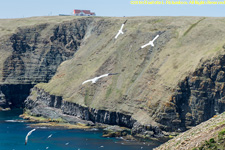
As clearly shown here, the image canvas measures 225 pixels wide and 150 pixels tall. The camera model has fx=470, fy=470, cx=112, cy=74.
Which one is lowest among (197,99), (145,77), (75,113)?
(75,113)

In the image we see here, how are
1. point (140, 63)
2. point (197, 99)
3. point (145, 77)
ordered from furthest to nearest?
1. point (140, 63)
2. point (145, 77)
3. point (197, 99)

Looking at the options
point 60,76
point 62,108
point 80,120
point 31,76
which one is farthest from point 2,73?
point 80,120

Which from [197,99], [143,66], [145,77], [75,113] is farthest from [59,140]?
[143,66]

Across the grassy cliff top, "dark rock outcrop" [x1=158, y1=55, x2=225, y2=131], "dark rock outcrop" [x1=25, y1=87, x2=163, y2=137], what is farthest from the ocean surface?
the grassy cliff top

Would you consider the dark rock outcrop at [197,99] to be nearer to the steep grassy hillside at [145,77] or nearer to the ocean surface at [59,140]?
the steep grassy hillside at [145,77]

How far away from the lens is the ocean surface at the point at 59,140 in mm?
116312

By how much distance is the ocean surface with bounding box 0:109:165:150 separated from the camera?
382 ft

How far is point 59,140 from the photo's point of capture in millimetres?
125000

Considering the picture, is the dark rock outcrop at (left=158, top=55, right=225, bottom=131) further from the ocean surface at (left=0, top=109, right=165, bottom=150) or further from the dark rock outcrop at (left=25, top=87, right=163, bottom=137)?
the ocean surface at (left=0, top=109, right=165, bottom=150)

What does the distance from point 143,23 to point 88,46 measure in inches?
1079

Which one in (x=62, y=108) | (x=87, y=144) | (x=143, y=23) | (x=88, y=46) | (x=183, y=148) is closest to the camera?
(x=183, y=148)

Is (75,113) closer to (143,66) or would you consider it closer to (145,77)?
(145,77)

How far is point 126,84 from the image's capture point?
493 feet

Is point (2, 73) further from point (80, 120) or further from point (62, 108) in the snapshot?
point (80, 120)
